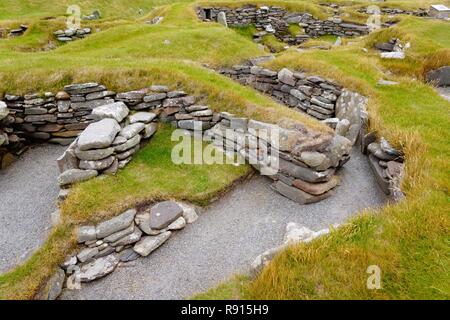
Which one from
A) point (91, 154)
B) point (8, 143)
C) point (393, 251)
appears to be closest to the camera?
point (393, 251)

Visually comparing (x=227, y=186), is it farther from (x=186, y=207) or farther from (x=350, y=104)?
(x=350, y=104)

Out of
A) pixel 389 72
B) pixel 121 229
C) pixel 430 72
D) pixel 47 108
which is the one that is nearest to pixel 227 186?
pixel 121 229

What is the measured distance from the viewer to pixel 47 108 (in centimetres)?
1333

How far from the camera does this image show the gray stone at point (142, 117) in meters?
12.6

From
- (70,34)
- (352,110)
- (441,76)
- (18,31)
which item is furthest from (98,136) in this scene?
(18,31)

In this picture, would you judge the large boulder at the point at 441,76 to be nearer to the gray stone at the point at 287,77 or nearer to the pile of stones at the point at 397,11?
the gray stone at the point at 287,77

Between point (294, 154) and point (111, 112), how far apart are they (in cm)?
688

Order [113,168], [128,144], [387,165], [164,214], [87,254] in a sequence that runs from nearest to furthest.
Answer: 1. [87,254]
2. [164,214]
3. [387,165]
4. [113,168]
5. [128,144]

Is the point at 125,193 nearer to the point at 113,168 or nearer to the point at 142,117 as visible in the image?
the point at 113,168

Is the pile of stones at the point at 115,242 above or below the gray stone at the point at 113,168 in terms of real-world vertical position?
below

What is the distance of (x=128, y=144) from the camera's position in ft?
37.8

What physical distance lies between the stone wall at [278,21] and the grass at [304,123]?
27.4 ft

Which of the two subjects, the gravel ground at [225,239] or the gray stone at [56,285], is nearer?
the gray stone at [56,285]

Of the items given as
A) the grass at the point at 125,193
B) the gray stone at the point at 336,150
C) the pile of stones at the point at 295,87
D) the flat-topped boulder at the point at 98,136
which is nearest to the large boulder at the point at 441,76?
the pile of stones at the point at 295,87
